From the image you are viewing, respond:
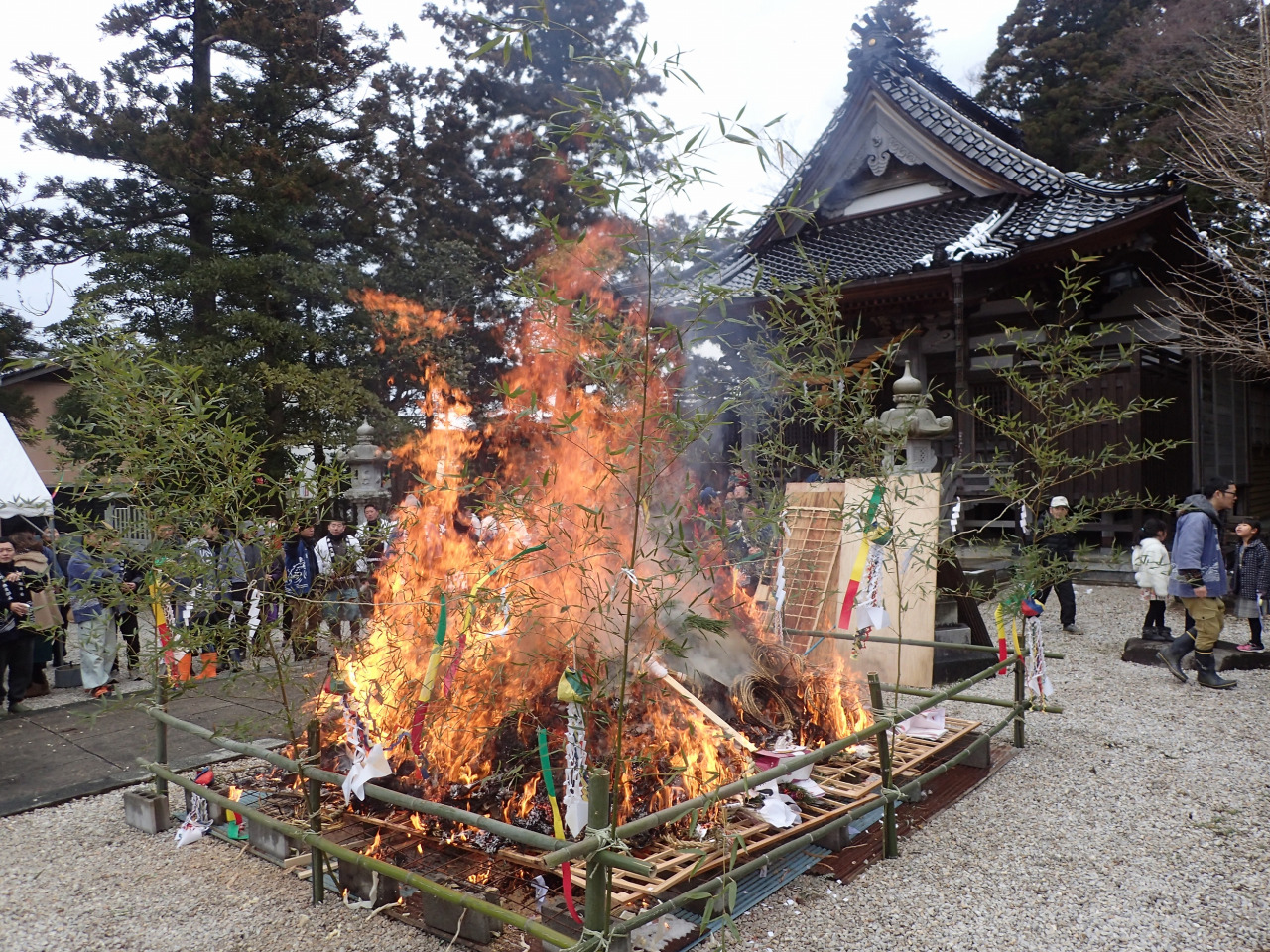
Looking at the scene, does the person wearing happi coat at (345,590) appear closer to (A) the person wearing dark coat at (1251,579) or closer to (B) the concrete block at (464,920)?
(B) the concrete block at (464,920)

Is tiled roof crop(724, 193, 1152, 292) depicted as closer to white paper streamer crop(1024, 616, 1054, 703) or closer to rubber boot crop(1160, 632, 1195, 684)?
white paper streamer crop(1024, 616, 1054, 703)

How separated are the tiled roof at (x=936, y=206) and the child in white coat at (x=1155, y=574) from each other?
4.38 meters

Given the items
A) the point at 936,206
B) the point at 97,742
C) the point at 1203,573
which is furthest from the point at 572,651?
the point at 936,206

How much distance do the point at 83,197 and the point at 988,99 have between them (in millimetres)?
23263

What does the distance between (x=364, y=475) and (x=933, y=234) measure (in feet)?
34.4

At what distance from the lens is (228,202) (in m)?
15.1

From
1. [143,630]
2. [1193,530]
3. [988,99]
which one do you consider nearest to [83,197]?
[143,630]

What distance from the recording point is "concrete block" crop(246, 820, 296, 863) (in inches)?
171

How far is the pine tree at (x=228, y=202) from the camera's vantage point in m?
13.8

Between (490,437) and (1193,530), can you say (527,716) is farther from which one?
(490,437)

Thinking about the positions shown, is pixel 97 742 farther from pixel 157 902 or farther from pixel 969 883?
pixel 969 883

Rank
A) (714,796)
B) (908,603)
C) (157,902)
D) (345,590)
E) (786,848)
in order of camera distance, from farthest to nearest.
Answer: (908,603) < (345,590) < (157,902) < (786,848) < (714,796)

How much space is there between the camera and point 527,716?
4.71m

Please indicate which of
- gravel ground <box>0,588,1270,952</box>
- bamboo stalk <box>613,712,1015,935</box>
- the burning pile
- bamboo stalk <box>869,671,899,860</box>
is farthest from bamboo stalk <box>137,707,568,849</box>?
bamboo stalk <box>869,671,899,860</box>
